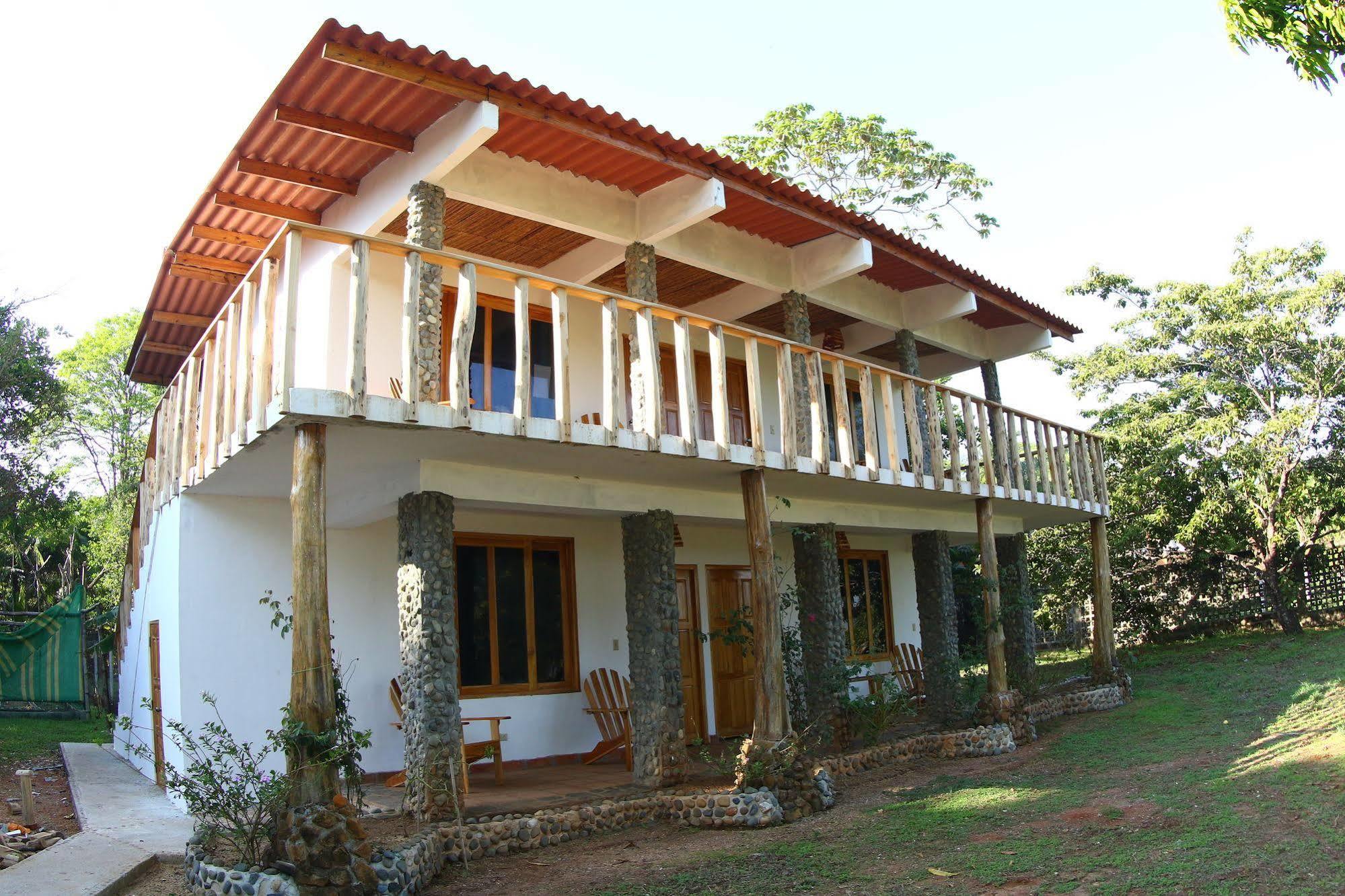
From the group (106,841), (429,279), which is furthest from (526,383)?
(106,841)

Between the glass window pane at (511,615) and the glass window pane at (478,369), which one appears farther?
the glass window pane at (511,615)

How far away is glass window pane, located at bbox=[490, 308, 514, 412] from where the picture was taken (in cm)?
1028

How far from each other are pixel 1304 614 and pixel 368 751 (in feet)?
58.0

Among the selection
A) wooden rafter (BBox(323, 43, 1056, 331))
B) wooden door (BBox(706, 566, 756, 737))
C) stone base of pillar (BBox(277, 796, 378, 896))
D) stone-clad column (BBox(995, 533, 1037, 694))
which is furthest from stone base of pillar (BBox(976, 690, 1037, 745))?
stone base of pillar (BBox(277, 796, 378, 896))

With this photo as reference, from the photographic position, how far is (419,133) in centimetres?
822

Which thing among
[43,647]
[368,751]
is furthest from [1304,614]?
[43,647]

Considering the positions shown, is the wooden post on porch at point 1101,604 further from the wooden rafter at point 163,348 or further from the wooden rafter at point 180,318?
the wooden rafter at point 163,348

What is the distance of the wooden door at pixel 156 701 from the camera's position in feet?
32.2

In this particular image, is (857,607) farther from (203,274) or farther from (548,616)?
(203,274)

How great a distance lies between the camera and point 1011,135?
14797 millimetres

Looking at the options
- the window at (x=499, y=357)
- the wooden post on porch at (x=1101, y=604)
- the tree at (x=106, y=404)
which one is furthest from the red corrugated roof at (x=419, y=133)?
the tree at (x=106, y=404)

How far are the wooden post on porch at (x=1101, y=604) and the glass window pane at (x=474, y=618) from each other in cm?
987

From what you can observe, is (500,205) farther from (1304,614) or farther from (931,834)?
(1304,614)

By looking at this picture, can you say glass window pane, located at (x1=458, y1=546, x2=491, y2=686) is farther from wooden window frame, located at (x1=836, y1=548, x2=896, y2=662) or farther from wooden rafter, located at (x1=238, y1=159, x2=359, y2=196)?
wooden window frame, located at (x1=836, y1=548, x2=896, y2=662)
